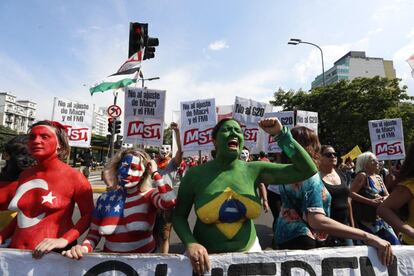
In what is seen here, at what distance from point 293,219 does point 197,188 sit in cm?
97

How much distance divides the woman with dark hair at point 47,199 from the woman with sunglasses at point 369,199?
310 centimetres

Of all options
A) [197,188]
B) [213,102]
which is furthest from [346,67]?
[197,188]

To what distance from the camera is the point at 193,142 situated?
8.34m

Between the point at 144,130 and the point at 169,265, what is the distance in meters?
5.19

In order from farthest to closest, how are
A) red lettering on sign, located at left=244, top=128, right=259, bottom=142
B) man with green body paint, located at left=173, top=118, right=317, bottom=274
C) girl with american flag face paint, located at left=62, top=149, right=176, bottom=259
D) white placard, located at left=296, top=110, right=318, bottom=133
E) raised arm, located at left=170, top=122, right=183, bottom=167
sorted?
white placard, located at left=296, top=110, right=318, bottom=133 < red lettering on sign, located at left=244, top=128, right=259, bottom=142 < raised arm, located at left=170, top=122, right=183, bottom=167 < girl with american flag face paint, located at left=62, top=149, right=176, bottom=259 < man with green body paint, located at left=173, top=118, right=317, bottom=274

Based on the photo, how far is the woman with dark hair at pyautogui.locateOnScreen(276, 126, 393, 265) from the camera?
231 cm

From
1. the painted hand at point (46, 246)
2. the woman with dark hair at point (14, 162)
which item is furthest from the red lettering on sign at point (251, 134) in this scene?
the painted hand at point (46, 246)

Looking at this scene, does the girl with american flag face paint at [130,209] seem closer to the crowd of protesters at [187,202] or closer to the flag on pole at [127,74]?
the crowd of protesters at [187,202]

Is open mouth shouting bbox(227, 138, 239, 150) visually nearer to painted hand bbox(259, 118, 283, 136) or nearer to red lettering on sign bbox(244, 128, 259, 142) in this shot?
painted hand bbox(259, 118, 283, 136)

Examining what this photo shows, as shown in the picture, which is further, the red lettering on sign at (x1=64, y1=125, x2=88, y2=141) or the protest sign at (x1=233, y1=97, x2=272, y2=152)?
the protest sign at (x1=233, y1=97, x2=272, y2=152)

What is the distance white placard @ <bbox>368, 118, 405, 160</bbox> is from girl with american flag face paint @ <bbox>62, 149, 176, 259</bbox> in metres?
7.85

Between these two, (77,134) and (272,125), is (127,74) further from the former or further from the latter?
(272,125)

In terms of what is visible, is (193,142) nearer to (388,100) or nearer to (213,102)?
(213,102)

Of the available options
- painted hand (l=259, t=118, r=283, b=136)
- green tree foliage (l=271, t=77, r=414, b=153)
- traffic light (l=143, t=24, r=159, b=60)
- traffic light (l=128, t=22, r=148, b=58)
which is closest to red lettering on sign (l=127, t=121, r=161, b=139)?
traffic light (l=128, t=22, r=148, b=58)
